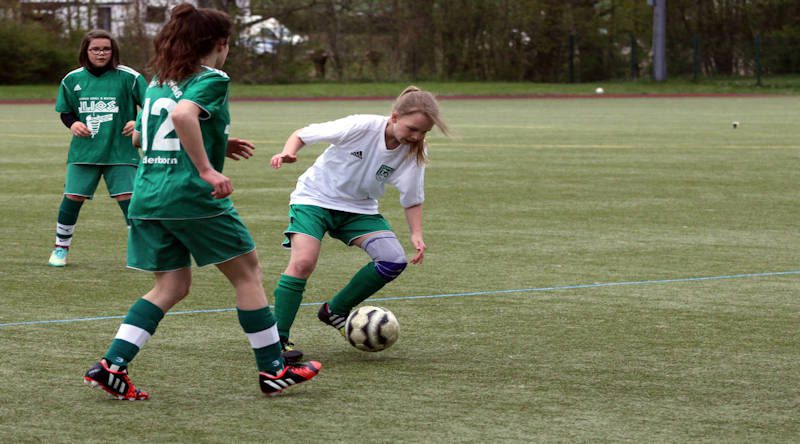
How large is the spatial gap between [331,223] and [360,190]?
0.21 metres

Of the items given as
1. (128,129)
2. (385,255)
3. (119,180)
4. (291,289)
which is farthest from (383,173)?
(119,180)

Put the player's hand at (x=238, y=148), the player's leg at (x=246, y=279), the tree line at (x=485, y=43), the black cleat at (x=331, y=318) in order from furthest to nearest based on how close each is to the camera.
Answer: the tree line at (x=485, y=43) → the black cleat at (x=331, y=318) → the player's hand at (x=238, y=148) → the player's leg at (x=246, y=279)

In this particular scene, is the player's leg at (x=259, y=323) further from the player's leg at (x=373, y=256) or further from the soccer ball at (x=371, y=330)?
the player's leg at (x=373, y=256)

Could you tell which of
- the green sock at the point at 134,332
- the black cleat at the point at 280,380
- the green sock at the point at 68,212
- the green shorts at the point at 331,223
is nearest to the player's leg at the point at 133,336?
the green sock at the point at 134,332

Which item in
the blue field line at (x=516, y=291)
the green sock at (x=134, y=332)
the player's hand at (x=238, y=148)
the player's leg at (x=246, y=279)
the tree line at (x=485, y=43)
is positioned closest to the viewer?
the player's leg at (x=246, y=279)

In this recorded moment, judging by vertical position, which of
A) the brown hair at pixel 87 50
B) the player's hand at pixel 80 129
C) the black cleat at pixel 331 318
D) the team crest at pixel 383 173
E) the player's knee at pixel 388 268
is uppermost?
the brown hair at pixel 87 50

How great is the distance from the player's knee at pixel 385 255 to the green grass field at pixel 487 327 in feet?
1.29

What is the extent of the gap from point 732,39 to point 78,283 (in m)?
50.1

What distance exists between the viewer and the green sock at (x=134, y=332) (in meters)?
5.65

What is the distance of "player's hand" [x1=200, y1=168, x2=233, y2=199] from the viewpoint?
17.5ft

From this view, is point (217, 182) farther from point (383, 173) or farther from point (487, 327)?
point (487, 327)

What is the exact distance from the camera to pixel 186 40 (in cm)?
548

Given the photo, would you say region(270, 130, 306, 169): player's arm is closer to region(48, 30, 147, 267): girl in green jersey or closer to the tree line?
region(48, 30, 147, 267): girl in green jersey

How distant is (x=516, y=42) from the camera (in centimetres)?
5503
